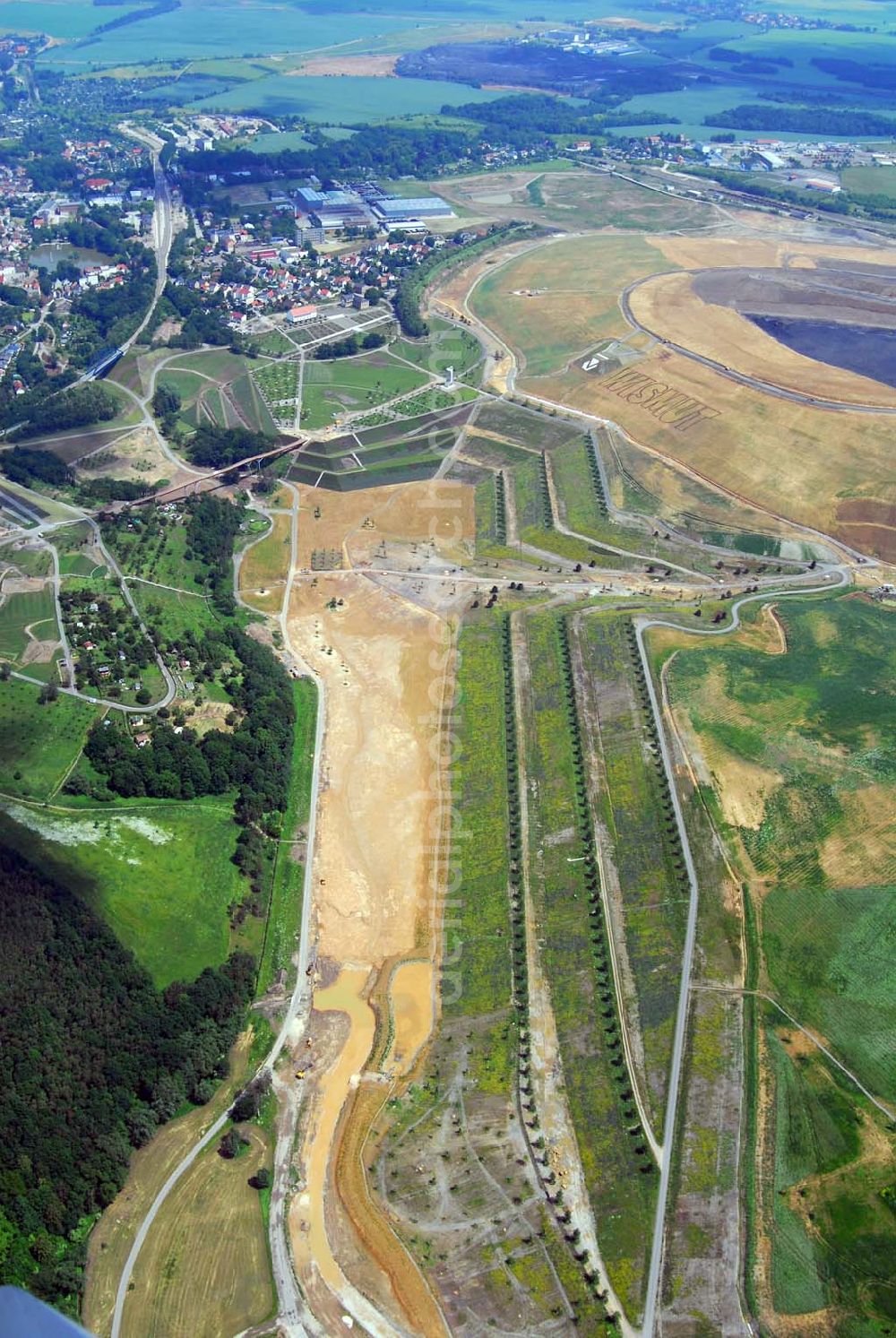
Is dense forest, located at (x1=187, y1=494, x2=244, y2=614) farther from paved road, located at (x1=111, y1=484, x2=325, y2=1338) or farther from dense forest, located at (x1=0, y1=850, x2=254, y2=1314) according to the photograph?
dense forest, located at (x1=0, y1=850, x2=254, y2=1314)

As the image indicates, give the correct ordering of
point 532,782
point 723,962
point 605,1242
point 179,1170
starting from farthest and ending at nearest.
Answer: point 532,782
point 723,962
point 179,1170
point 605,1242

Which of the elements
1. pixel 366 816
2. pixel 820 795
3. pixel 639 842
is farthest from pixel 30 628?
pixel 820 795

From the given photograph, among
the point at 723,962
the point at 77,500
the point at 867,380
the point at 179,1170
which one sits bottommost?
the point at 179,1170

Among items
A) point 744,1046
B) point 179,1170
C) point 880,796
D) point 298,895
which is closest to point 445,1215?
point 179,1170

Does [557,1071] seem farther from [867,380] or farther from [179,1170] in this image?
[867,380]

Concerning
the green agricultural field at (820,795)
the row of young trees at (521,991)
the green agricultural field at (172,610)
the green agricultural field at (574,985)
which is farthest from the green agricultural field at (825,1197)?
the green agricultural field at (172,610)

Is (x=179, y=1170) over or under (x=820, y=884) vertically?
under

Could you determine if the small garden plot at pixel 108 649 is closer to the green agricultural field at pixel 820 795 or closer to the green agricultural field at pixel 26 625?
the green agricultural field at pixel 26 625
